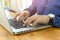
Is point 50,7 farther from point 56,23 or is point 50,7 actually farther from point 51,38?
point 51,38

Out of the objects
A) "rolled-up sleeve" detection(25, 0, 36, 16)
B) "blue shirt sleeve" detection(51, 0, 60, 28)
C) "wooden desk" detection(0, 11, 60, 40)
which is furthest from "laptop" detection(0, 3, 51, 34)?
"rolled-up sleeve" detection(25, 0, 36, 16)

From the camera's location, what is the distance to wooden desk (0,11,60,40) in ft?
Result: 2.84

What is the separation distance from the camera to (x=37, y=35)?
2.99 feet

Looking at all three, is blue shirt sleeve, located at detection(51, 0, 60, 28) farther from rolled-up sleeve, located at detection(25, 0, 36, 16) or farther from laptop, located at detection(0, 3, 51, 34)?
rolled-up sleeve, located at detection(25, 0, 36, 16)

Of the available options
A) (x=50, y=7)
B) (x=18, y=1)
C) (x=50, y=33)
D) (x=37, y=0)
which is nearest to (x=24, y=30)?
(x=50, y=33)

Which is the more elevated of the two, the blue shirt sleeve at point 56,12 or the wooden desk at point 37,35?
the blue shirt sleeve at point 56,12

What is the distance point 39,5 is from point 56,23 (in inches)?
19.0

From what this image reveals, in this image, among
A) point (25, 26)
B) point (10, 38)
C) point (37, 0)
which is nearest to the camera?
point (10, 38)

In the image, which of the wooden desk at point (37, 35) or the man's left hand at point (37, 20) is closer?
the wooden desk at point (37, 35)

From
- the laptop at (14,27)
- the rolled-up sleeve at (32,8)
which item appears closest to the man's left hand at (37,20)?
the laptop at (14,27)

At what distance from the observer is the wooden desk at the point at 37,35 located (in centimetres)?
87

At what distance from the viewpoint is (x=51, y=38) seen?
2.85ft

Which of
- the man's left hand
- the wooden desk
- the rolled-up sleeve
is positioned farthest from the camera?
the rolled-up sleeve

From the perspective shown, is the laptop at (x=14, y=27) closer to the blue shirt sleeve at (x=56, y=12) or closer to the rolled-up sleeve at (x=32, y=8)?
the blue shirt sleeve at (x=56, y=12)
